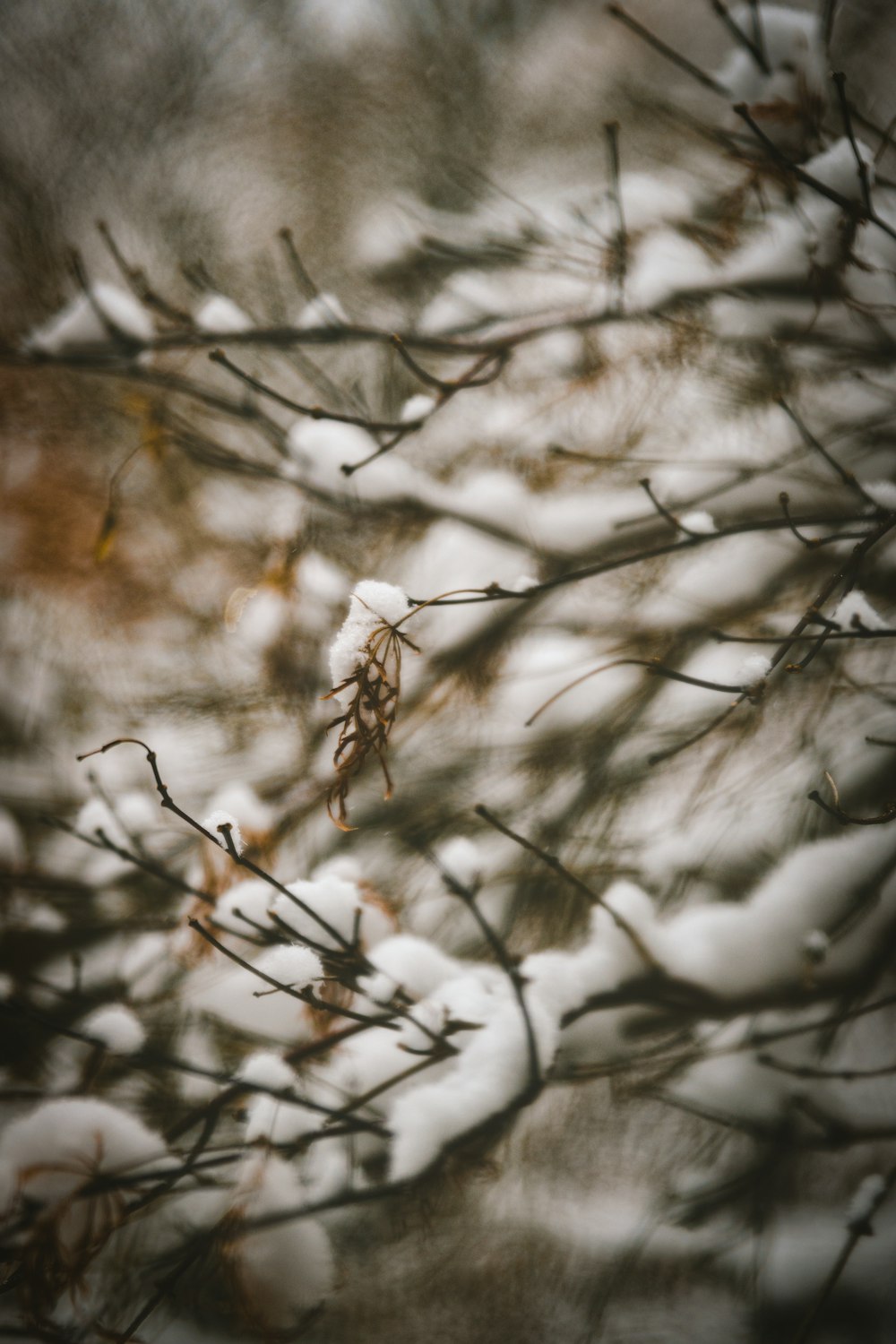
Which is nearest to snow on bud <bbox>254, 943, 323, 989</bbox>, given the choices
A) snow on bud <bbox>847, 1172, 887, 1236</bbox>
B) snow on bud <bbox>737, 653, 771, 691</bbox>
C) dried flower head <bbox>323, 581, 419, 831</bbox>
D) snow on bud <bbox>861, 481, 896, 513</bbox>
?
dried flower head <bbox>323, 581, 419, 831</bbox>

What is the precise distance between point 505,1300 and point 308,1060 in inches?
33.9

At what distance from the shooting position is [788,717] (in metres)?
1.16

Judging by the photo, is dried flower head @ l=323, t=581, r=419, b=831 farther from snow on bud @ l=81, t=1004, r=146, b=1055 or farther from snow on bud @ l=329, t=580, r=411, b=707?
snow on bud @ l=81, t=1004, r=146, b=1055

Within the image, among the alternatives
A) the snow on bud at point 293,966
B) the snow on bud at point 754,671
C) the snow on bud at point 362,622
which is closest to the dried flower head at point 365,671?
the snow on bud at point 362,622

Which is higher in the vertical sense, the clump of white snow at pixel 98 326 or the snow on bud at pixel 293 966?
the clump of white snow at pixel 98 326

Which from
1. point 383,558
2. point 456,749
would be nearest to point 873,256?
point 383,558

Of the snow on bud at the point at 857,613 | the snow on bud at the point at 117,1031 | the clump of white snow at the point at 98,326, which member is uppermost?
the clump of white snow at the point at 98,326

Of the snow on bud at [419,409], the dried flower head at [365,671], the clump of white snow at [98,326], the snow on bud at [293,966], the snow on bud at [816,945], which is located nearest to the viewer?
the dried flower head at [365,671]

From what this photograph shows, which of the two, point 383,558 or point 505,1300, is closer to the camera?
point 505,1300

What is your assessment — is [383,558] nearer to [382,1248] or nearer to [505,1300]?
[382,1248]

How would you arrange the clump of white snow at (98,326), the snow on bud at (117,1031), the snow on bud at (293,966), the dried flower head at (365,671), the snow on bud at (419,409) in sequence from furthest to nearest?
1. the clump of white snow at (98,326)
2. the snow on bud at (117,1031)
3. the snow on bud at (419,409)
4. the snow on bud at (293,966)
5. the dried flower head at (365,671)

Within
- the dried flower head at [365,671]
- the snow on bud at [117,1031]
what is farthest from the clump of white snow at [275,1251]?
the dried flower head at [365,671]

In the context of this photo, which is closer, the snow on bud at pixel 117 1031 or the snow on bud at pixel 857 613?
the snow on bud at pixel 857 613

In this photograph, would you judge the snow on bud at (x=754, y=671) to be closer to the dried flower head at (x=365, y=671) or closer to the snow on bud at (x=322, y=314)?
the dried flower head at (x=365, y=671)
